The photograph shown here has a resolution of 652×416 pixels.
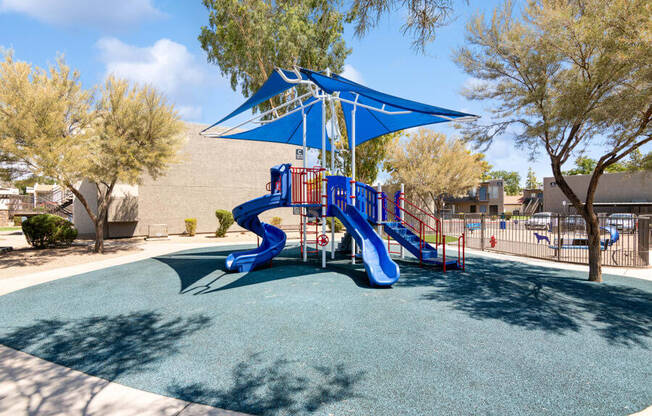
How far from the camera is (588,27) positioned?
6.57 metres

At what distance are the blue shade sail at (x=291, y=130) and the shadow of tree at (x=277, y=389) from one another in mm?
10079

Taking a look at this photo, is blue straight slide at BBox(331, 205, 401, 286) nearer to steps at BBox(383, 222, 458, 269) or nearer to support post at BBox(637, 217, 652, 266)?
steps at BBox(383, 222, 458, 269)

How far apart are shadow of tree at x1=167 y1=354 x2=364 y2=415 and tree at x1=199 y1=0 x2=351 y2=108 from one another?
58.7 ft

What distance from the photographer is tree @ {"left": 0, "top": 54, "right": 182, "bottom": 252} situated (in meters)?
10.6

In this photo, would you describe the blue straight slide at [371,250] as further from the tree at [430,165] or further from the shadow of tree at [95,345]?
the tree at [430,165]

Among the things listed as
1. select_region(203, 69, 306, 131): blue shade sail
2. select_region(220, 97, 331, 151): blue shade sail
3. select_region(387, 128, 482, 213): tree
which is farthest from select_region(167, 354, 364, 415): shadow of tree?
select_region(387, 128, 482, 213): tree

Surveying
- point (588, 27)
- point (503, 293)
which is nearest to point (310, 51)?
point (588, 27)

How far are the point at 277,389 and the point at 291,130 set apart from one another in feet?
37.7

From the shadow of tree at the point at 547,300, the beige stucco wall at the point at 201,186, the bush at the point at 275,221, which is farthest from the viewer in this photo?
the bush at the point at 275,221

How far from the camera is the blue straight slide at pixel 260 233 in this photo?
9492 millimetres

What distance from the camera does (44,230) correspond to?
14.1 meters

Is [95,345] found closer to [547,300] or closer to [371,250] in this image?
[371,250]

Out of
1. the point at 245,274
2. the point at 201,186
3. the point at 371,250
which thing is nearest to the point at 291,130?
the point at 245,274

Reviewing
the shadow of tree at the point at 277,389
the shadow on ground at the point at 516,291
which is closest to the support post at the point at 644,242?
the shadow on ground at the point at 516,291
